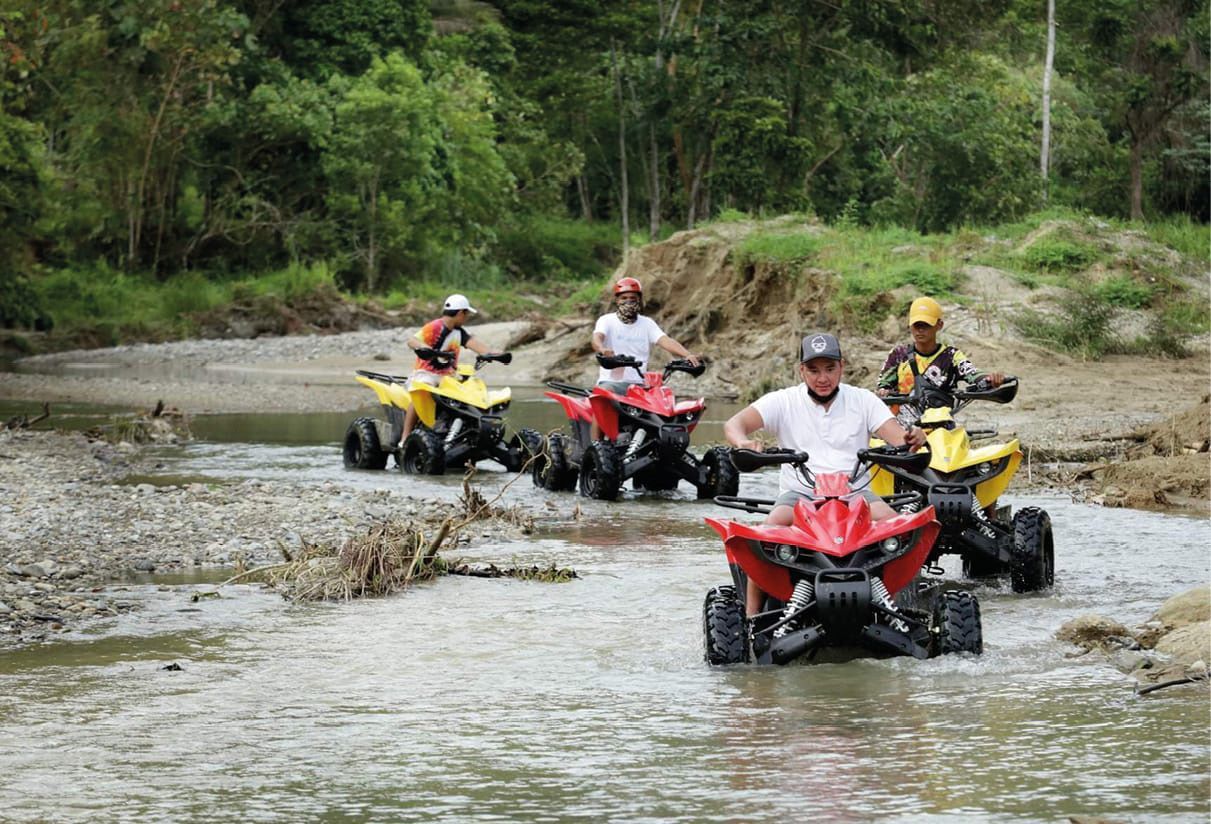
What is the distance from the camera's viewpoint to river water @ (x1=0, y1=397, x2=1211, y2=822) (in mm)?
6816

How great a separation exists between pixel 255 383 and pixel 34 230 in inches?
449

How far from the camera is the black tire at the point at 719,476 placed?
1697cm

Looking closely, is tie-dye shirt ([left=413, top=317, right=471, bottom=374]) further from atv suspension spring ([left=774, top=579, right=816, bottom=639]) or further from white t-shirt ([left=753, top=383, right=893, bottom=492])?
atv suspension spring ([left=774, top=579, right=816, bottom=639])

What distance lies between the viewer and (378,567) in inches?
470

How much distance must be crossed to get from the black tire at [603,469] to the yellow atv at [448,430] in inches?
61.9

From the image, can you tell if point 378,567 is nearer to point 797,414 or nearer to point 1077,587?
point 797,414

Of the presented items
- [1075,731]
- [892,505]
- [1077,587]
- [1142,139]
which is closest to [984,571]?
[1077,587]

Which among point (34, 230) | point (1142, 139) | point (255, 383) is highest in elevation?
point (1142, 139)

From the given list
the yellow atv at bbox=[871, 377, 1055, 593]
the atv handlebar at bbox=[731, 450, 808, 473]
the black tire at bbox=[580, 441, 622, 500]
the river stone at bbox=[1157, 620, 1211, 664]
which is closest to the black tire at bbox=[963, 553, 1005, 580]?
the yellow atv at bbox=[871, 377, 1055, 593]

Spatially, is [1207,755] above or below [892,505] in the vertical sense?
below

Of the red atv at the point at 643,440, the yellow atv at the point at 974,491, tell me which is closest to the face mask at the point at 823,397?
the yellow atv at the point at 974,491

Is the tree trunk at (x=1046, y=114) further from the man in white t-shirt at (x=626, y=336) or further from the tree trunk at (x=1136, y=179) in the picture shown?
the man in white t-shirt at (x=626, y=336)

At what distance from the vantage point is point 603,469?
55.4 feet

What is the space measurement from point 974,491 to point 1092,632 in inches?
62.8
